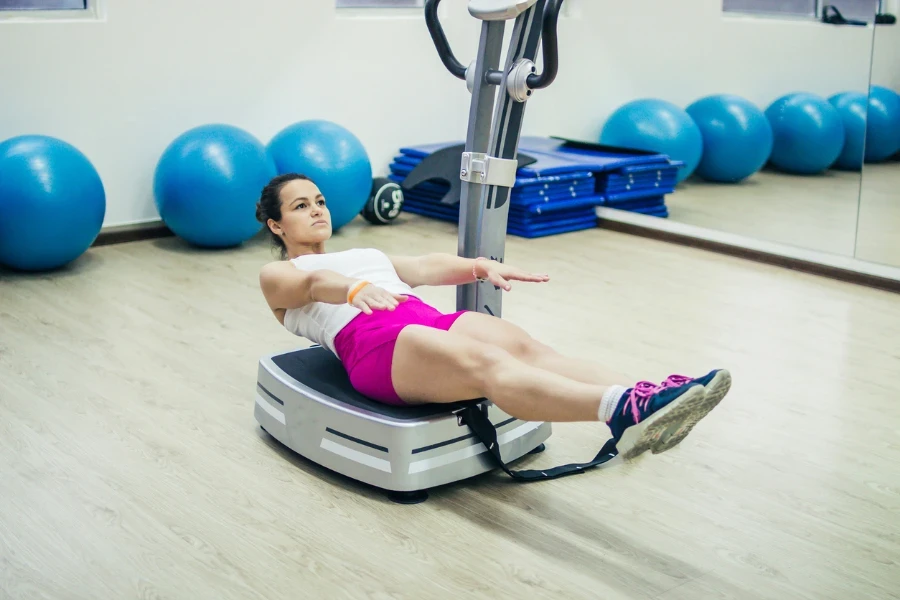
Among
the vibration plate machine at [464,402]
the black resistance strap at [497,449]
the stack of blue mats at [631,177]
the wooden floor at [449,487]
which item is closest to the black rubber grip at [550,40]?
the vibration plate machine at [464,402]

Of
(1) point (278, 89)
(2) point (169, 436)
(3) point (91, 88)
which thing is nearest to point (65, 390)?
(2) point (169, 436)

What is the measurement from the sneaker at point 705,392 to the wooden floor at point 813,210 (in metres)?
2.78

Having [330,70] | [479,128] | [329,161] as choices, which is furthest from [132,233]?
[479,128]

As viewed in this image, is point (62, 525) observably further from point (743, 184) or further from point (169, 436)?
point (743, 184)

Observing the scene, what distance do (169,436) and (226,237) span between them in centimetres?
211

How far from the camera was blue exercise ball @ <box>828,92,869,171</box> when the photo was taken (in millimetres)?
4418

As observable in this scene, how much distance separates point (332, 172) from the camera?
15.7 ft

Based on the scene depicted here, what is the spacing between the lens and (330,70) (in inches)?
212

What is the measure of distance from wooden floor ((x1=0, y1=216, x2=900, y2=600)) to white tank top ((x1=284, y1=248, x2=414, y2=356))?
1.16 feet

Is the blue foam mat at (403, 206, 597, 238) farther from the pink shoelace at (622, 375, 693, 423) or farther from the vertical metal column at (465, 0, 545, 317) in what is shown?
the pink shoelace at (622, 375, 693, 423)

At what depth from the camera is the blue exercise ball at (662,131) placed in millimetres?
5449

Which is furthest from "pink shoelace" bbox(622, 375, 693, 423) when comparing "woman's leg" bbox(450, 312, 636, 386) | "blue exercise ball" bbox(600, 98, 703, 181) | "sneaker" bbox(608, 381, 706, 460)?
"blue exercise ball" bbox(600, 98, 703, 181)

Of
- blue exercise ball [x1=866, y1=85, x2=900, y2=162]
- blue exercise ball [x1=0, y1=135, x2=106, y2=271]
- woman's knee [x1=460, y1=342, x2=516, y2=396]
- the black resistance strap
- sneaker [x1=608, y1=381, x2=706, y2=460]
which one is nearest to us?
sneaker [x1=608, y1=381, x2=706, y2=460]

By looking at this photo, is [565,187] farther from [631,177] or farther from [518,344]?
[518,344]
